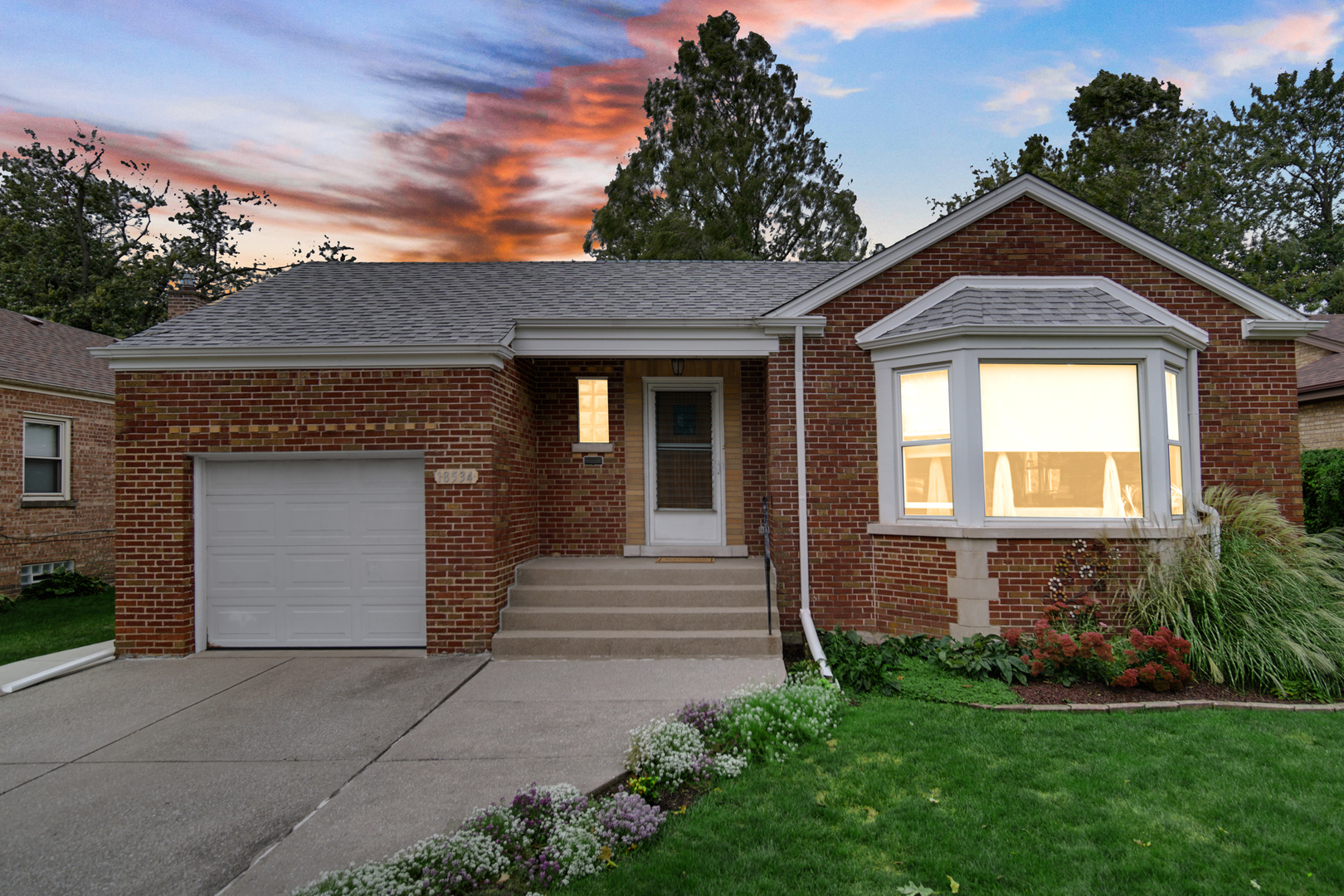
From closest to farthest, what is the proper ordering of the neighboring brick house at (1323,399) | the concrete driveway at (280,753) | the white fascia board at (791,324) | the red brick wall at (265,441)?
the concrete driveway at (280,753), the red brick wall at (265,441), the white fascia board at (791,324), the neighboring brick house at (1323,399)

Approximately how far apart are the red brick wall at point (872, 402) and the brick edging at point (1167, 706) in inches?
75.4

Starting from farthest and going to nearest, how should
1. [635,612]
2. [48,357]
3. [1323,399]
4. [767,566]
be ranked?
[48,357]
[1323,399]
[635,612]
[767,566]

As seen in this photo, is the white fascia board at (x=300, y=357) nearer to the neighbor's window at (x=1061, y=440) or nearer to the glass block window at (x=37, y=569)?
the neighbor's window at (x=1061, y=440)

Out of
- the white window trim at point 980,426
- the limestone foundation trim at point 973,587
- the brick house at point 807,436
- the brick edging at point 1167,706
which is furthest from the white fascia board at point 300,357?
the brick edging at point 1167,706

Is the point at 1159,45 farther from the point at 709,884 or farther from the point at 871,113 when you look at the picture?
the point at 709,884

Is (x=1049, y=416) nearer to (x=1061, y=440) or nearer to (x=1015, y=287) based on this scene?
(x=1061, y=440)

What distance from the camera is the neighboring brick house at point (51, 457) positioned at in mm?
12180

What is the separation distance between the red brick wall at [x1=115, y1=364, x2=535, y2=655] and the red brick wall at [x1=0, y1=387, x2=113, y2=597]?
26.3 feet

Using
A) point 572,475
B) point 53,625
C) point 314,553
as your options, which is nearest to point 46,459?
point 53,625

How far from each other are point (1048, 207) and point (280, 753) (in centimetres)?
905

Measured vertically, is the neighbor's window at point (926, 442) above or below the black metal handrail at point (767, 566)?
above

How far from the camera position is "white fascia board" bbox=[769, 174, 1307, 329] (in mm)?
7363

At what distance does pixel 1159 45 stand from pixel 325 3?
23.1m

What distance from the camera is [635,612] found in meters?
7.02
